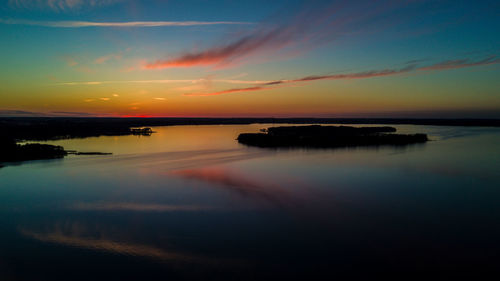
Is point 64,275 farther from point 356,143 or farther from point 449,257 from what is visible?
point 356,143

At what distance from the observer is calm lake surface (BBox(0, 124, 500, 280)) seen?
8820mm

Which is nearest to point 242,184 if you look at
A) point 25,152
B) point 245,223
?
point 245,223

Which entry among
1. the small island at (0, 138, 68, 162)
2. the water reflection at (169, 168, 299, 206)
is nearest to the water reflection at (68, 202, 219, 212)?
the water reflection at (169, 168, 299, 206)

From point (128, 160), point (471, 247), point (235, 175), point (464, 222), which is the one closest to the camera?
point (471, 247)

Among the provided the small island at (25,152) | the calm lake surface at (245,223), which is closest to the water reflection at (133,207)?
the calm lake surface at (245,223)

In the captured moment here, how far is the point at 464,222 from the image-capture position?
12.9m

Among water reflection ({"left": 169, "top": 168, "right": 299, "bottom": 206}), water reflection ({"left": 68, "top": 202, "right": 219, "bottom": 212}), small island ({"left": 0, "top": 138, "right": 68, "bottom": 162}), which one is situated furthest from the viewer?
small island ({"left": 0, "top": 138, "right": 68, "bottom": 162})

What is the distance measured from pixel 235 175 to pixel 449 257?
15.8 metres

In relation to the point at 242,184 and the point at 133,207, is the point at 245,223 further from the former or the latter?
the point at 242,184

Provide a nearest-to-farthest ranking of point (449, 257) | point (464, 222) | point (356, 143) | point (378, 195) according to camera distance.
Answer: point (449, 257) < point (464, 222) < point (378, 195) < point (356, 143)

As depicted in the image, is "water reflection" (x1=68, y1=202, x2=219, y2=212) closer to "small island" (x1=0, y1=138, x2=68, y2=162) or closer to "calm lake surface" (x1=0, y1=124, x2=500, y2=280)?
"calm lake surface" (x1=0, y1=124, x2=500, y2=280)

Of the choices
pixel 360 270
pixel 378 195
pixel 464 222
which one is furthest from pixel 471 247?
pixel 378 195

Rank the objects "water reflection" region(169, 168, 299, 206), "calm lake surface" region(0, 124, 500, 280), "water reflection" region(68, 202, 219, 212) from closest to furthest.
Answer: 1. "calm lake surface" region(0, 124, 500, 280)
2. "water reflection" region(68, 202, 219, 212)
3. "water reflection" region(169, 168, 299, 206)

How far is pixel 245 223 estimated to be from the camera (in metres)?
12.6
